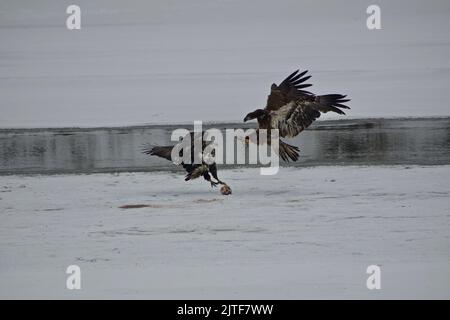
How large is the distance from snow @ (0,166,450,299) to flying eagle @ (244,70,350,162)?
1.07ft

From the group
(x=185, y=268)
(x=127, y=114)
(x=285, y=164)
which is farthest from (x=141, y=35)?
(x=185, y=268)

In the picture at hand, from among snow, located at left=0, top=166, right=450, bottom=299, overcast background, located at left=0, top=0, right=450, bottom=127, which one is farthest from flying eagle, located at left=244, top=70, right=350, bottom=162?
overcast background, located at left=0, top=0, right=450, bottom=127

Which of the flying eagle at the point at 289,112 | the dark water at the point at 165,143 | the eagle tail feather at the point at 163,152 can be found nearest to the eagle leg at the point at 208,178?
the eagle tail feather at the point at 163,152

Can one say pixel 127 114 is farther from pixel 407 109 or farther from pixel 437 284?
pixel 437 284

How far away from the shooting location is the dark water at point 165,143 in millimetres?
6887

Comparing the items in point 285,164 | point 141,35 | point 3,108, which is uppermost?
point 141,35

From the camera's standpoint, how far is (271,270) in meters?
5.07

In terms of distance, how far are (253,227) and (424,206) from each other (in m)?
1.02

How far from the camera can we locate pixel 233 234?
559 centimetres

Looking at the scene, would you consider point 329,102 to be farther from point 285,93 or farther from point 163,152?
point 163,152

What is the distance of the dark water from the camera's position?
6.89 metres

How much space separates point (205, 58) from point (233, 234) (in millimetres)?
3312

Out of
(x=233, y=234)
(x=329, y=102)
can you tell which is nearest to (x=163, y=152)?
(x=233, y=234)

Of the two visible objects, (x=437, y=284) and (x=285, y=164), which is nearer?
(x=437, y=284)
